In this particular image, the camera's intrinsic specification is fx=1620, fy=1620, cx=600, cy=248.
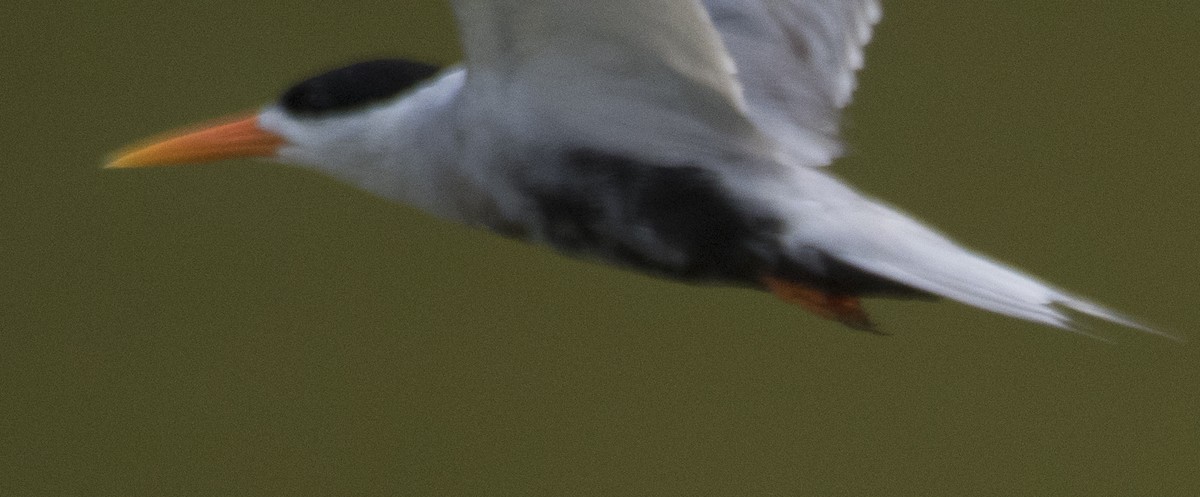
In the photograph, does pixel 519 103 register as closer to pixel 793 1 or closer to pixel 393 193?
pixel 393 193

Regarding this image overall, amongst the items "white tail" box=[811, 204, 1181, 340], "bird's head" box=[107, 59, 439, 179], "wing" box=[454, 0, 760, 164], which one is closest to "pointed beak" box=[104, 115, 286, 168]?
"bird's head" box=[107, 59, 439, 179]

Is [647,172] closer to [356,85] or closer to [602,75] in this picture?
[602,75]

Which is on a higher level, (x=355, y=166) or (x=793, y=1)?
(x=793, y=1)

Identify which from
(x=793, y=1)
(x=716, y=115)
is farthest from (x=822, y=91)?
(x=716, y=115)

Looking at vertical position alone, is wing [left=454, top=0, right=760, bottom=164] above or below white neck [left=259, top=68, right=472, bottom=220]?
above

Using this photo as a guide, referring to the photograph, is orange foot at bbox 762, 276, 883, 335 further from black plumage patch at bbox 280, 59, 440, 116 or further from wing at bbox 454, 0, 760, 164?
black plumage patch at bbox 280, 59, 440, 116

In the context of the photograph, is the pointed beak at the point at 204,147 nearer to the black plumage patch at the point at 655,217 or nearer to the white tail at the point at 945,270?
the black plumage patch at the point at 655,217

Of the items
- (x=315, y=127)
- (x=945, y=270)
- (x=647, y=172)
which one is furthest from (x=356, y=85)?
(x=945, y=270)
